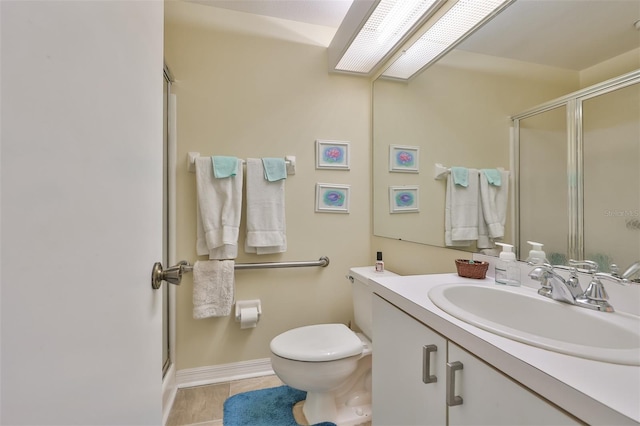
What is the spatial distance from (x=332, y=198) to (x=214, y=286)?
943mm

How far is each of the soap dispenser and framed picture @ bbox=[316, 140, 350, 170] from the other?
122cm

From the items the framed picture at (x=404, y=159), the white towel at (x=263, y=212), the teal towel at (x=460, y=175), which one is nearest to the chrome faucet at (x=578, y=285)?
the teal towel at (x=460, y=175)

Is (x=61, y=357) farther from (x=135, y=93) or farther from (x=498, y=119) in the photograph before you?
(x=498, y=119)

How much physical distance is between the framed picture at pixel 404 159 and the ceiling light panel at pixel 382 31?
23.6 inches

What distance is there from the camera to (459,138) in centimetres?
134

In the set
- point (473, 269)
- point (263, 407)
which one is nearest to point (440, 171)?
point (473, 269)

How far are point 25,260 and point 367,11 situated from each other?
1646 millimetres

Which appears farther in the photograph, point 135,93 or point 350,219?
point 350,219

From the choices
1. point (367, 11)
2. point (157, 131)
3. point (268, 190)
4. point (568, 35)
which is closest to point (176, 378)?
point (268, 190)

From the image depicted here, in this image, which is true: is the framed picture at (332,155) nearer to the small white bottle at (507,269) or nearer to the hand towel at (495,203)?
the hand towel at (495,203)

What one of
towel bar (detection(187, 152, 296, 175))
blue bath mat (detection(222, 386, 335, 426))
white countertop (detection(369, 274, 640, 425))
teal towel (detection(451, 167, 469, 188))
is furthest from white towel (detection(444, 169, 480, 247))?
blue bath mat (detection(222, 386, 335, 426))

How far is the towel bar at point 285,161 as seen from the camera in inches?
64.4

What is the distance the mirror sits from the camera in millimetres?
830

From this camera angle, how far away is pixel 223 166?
1.63 meters
